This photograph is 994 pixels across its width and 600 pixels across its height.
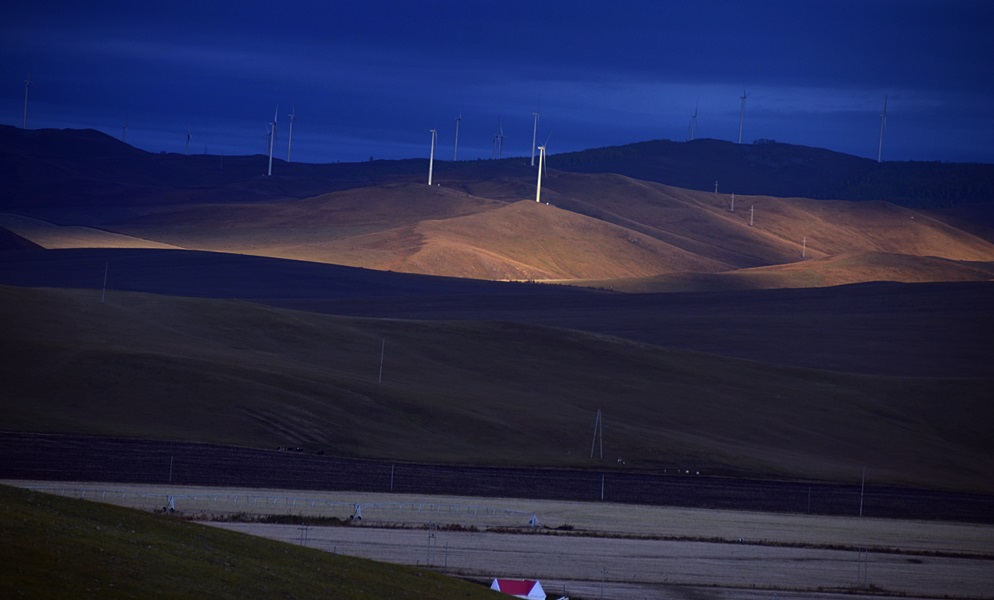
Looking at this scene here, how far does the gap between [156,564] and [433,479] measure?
2538 cm

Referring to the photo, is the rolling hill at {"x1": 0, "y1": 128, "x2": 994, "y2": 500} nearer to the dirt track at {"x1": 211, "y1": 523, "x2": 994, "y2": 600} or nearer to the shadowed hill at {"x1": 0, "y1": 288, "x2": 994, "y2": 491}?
the shadowed hill at {"x1": 0, "y1": 288, "x2": 994, "y2": 491}

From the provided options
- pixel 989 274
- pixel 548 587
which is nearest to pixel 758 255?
pixel 989 274

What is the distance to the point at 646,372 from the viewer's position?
2598 inches

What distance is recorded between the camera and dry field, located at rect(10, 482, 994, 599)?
27734mm

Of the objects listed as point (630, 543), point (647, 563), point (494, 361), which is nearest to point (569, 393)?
point (494, 361)

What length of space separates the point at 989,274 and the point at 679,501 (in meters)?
123

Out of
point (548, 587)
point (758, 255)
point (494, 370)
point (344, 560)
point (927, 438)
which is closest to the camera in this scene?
point (344, 560)

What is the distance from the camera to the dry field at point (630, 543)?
2773 centimetres

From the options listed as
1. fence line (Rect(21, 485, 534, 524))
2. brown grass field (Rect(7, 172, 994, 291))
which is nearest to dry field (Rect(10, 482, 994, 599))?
fence line (Rect(21, 485, 534, 524))

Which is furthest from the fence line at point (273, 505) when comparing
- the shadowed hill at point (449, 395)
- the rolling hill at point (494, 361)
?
the rolling hill at point (494, 361)

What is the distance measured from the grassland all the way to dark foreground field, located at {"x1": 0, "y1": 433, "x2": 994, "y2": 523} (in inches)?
656

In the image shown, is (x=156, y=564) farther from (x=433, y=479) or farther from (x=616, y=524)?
(x=433, y=479)

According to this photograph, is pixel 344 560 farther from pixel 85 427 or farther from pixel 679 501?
pixel 85 427

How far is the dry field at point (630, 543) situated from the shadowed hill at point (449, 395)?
928 centimetres
